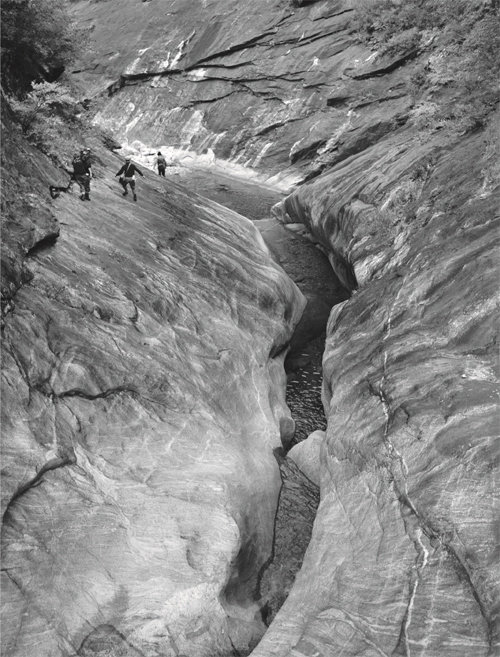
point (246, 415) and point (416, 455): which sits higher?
point (416, 455)

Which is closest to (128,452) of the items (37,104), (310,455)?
(310,455)

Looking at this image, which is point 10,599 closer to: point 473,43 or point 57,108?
point 57,108

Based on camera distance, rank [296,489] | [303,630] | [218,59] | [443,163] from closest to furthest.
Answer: [303,630] < [296,489] < [443,163] < [218,59]

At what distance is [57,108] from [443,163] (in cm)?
1305

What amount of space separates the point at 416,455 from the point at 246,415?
4972 mm

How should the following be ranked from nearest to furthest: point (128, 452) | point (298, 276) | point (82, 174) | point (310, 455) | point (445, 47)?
1. point (128, 452)
2. point (310, 455)
3. point (82, 174)
4. point (298, 276)
5. point (445, 47)

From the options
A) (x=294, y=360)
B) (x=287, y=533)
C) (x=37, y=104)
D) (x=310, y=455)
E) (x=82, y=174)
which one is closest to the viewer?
(x=287, y=533)

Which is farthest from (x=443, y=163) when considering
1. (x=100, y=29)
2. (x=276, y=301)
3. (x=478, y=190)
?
(x=100, y=29)

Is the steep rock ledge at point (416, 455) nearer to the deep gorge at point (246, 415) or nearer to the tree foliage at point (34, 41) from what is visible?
the deep gorge at point (246, 415)

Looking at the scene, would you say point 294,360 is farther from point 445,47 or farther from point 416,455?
point 445,47

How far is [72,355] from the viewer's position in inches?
440

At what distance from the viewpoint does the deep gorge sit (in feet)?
28.8

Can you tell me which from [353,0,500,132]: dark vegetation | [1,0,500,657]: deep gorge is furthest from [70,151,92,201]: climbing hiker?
[353,0,500,132]: dark vegetation

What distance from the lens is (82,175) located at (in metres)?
15.5
